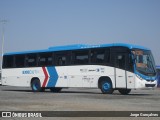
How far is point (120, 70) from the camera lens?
21.8 metres

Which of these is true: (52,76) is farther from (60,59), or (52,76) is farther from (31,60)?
(31,60)

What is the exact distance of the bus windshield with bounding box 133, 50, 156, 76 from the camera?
21.5 meters

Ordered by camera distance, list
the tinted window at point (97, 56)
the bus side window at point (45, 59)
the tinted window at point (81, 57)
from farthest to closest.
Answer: the bus side window at point (45, 59)
the tinted window at point (81, 57)
the tinted window at point (97, 56)

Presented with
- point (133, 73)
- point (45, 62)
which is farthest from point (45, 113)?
point (45, 62)

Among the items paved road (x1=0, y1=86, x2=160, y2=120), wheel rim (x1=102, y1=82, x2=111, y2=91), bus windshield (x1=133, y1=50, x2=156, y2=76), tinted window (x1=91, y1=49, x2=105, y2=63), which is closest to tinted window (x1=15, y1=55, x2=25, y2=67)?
tinted window (x1=91, y1=49, x2=105, y2=63)

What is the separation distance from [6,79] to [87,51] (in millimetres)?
8387

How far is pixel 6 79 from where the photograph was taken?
28594mm

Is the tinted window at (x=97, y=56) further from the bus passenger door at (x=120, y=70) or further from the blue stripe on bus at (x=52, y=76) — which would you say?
the blue stripe on bus at (x=52, y=76)

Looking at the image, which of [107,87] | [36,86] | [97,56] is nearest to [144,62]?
[107,87]

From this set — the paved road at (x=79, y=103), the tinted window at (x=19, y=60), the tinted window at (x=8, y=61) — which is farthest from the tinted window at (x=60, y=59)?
the paved road at (x=79, y=103)

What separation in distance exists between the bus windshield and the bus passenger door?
787 mm

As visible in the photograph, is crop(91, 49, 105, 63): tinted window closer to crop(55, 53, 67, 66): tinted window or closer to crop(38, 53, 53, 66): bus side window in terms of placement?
crop(55, 53, 67, 66): tinted window

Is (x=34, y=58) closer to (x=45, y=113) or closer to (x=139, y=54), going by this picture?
(x=139, y=54)

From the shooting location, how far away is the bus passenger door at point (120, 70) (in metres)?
21.6
